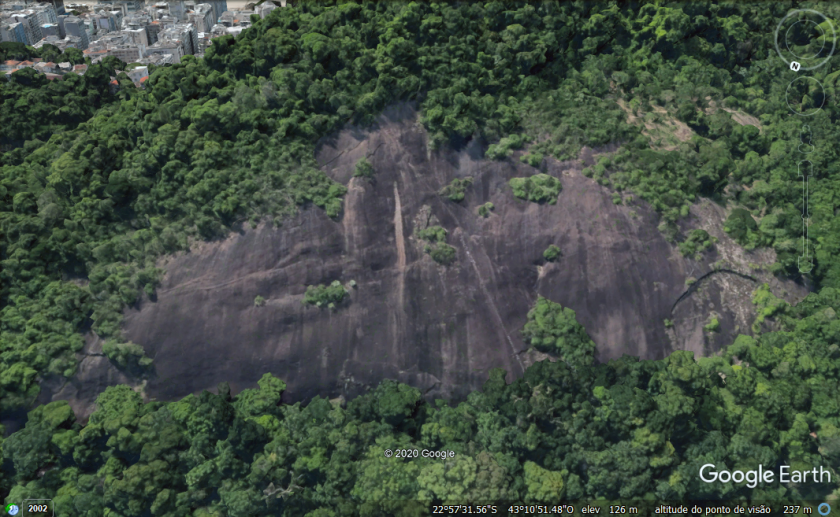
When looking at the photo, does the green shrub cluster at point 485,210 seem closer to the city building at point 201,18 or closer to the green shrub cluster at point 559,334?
the green shrub cluster at point 559,334

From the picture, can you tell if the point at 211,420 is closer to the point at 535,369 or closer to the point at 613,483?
the point at 535,369

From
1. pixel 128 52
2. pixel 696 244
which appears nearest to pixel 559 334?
pixel 696 244

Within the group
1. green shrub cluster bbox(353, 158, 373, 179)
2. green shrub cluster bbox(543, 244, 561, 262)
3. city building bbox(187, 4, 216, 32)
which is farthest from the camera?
city building bbox(187, 4, 216, 32)

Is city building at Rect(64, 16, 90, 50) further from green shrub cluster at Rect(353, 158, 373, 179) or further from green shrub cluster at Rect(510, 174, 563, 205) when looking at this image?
green shrub cluster at Rect(510, 174, 563, 205)

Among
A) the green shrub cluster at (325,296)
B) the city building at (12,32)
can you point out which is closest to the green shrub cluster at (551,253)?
the green shrub cluster at (325,296)

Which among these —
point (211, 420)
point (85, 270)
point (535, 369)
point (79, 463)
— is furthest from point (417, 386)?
point (85, 270)

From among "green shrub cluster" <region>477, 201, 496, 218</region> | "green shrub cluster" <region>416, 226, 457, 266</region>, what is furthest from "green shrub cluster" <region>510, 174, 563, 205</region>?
"green shrub cluster" <region>416, 226, 457, 266</region>
